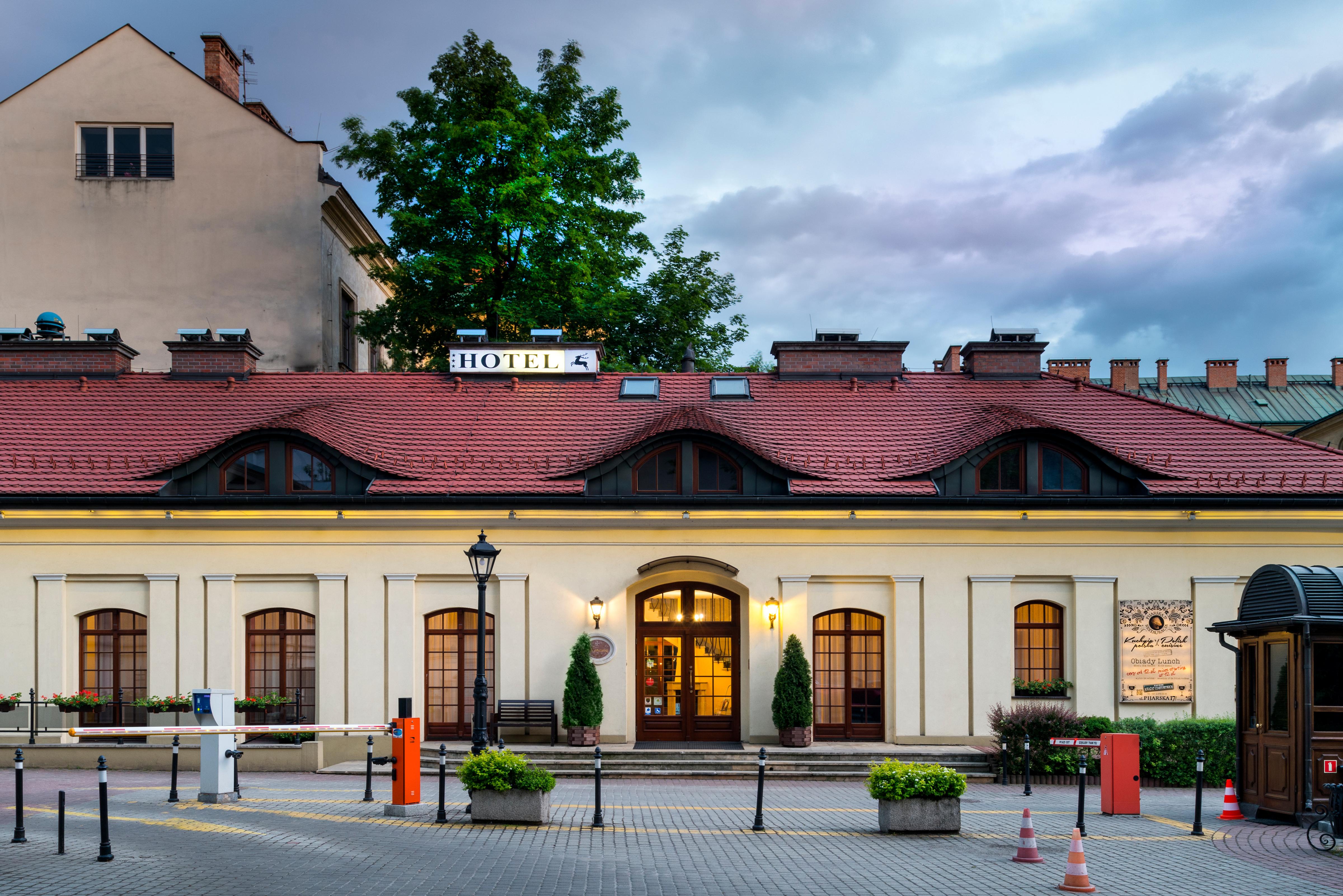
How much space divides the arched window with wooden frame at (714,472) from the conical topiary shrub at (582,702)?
4.04m

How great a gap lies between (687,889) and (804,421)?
1529 cm

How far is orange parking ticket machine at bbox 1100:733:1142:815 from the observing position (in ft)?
52.5

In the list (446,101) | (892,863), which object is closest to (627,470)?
(892,863)

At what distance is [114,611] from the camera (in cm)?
2289

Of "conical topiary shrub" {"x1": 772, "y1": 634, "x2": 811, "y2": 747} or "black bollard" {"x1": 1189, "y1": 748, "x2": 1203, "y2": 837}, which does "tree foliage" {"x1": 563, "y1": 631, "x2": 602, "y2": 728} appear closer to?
"conical topiary shrub" {"x1": 772, "y1": 634, "x2": 811, "y2": 747}

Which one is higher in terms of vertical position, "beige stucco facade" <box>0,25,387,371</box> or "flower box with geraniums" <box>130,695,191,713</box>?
"beige stucco facade" <box>0,25,387,371</box>

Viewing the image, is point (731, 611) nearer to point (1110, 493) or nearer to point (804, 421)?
point (804, 421)

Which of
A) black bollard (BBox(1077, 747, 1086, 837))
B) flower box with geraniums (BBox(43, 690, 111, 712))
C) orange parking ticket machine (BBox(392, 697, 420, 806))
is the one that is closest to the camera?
black bollard (BBox(1077, 747, 1086, 837))

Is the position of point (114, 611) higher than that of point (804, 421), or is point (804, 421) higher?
point (804, 421)

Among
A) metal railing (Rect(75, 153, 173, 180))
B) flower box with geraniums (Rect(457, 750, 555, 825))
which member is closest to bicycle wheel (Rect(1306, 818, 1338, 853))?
flower box with geraniums (Rect(457, 750, 555, 825))

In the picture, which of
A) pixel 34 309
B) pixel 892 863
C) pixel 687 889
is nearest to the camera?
pixel 687 889

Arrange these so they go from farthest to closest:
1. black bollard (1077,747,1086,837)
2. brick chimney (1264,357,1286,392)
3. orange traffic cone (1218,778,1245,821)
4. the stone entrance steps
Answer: brick chimney (1264,357,1286,392), the stone entrance steps, orange traffic cone (1218,778,1245,821), black bollard (1077,747,1086,837)

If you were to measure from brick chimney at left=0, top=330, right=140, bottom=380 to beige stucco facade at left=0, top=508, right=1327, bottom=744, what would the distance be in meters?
5.66

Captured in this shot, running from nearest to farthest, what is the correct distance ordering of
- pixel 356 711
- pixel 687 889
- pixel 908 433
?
pixel 687 889, pixel 356 711, pixel 908 433
